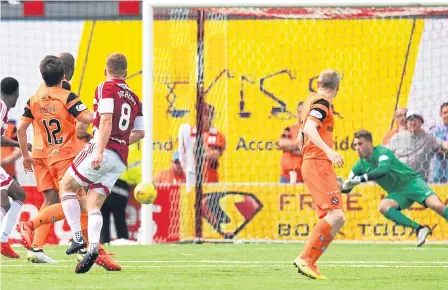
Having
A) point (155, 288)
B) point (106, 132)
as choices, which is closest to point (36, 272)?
point (106, 132)

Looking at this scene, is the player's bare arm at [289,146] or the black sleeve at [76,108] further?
the player's bare arm at [289,146]

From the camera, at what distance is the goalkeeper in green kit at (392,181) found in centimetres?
1532

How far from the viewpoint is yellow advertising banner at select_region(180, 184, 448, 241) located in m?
16.5

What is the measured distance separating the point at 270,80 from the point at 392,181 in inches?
137

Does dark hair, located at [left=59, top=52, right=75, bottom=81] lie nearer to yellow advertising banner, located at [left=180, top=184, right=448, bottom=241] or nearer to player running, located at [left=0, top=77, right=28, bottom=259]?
player running, located at [left=0, top=77, right=28, bottom=259]

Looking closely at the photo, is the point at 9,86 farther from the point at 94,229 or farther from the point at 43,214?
the point at 94,229

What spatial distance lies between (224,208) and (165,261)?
16.2 ft

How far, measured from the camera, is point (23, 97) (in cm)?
1898

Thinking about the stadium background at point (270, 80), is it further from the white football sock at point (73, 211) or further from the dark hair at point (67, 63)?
the white football sock at point (73, 211)

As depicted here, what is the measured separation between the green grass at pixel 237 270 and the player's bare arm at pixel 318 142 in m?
0.97

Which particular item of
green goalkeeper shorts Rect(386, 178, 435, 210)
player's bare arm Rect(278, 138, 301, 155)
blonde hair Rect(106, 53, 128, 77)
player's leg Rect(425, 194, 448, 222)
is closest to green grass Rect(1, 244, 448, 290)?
player's leg Rect(425, 194, 448, 222)

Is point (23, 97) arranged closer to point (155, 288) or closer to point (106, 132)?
point (106, 132)

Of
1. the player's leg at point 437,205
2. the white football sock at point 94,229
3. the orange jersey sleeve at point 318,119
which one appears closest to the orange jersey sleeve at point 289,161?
the player's leg at point 437,205

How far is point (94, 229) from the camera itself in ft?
32.3
